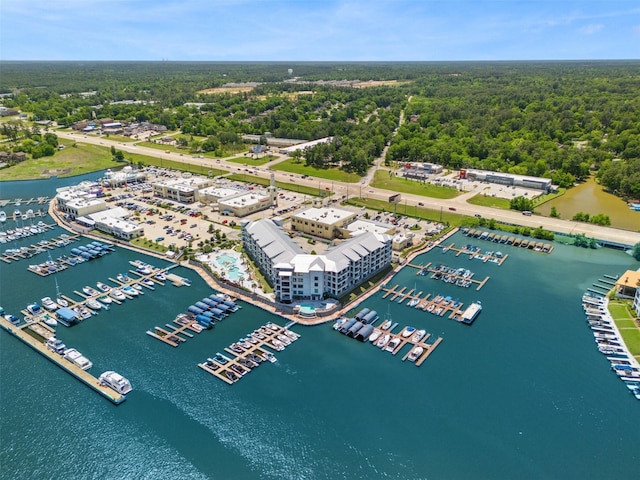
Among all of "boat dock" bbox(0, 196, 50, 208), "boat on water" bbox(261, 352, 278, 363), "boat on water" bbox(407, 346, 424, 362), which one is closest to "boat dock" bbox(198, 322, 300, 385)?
"boat on water" bbox(261, 352, 278, 363)

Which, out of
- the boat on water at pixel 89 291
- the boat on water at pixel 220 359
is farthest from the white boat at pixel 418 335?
the boat on water at pixel 89 291

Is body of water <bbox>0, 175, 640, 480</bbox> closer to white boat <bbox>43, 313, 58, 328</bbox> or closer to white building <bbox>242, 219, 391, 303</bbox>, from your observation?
white boat <bbox>43, 313, 58, 328</bbox>

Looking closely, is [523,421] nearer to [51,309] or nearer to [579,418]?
[579,418]

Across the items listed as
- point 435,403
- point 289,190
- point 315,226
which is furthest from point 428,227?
point 435,403

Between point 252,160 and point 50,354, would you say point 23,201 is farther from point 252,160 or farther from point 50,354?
point 50,354

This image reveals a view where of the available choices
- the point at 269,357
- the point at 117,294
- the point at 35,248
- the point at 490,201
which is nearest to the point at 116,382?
the point at 269,357

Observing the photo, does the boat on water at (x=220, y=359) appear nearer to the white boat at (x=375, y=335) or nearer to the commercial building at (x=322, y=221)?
the white boat at (x=375, y=335)
